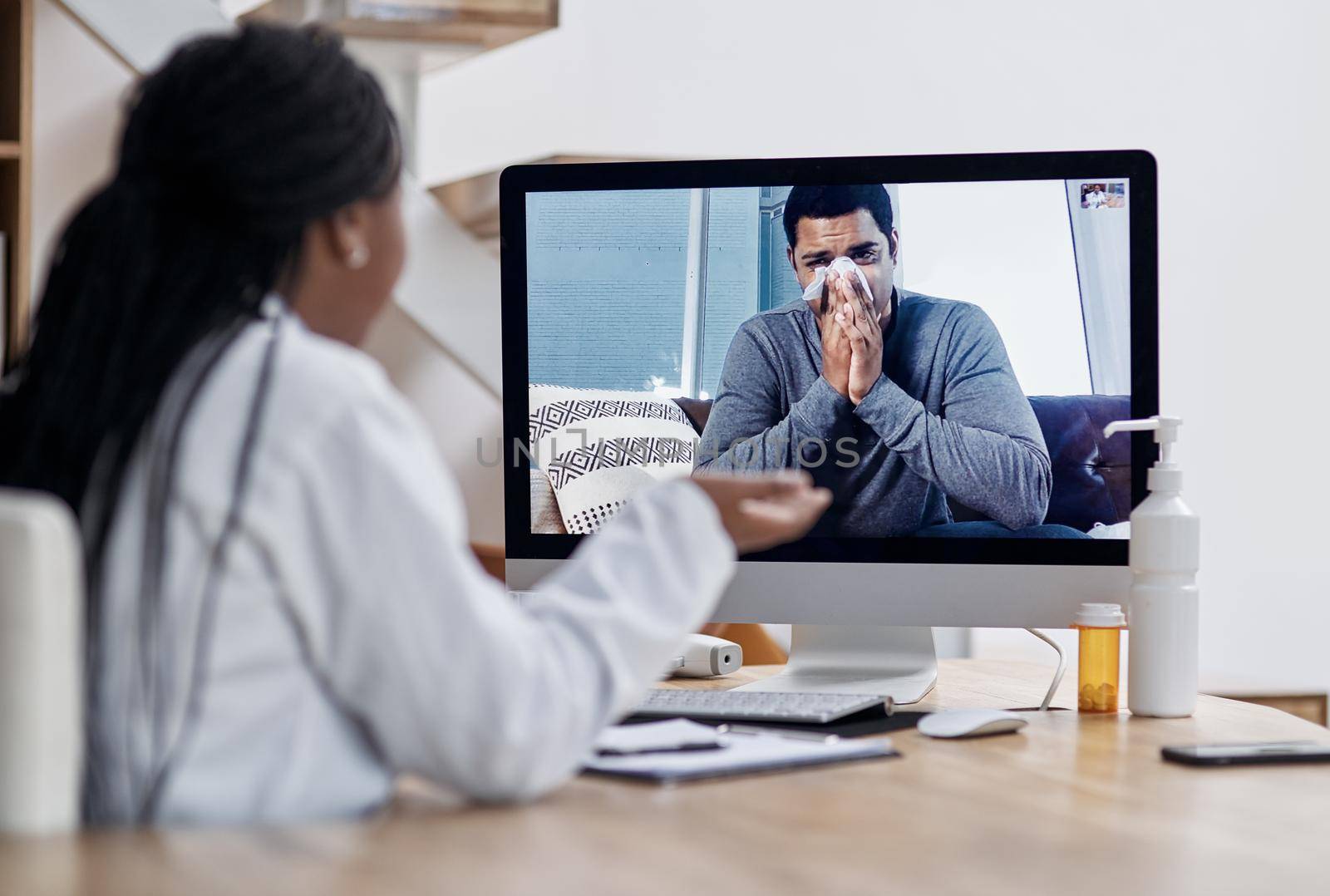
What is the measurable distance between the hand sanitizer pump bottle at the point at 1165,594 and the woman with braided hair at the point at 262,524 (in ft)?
1.84

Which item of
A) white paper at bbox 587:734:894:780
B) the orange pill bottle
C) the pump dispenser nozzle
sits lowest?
white paper at bbox 587:734:894:780

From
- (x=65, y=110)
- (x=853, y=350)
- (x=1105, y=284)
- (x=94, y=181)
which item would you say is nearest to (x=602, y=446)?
(x=853, y=350)

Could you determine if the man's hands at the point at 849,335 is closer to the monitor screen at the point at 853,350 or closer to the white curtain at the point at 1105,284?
the monitor screen at the point at 853,350

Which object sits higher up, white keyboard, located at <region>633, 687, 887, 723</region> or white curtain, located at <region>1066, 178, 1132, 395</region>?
white curtain, located at <region>1066, 178, 1132, 395</region>

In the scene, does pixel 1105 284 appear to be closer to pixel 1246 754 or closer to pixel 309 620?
pixel 1246 754

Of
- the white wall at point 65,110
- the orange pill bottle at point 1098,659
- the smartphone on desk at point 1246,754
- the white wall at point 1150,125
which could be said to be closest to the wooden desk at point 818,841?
the smartphone on desk at point 1246,754

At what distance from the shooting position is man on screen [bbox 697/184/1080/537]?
127 cm

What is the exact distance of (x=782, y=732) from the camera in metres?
1.07

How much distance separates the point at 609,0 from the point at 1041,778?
2.17 m

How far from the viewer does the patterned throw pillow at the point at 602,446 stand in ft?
4.39

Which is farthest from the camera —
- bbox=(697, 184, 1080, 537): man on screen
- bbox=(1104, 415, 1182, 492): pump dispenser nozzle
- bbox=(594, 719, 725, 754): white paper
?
bbox=(697, 184, 1080, 537): man on screen

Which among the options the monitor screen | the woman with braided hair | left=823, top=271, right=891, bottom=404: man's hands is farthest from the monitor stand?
the woman with braided hair

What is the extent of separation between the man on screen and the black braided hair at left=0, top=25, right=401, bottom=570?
0.63m

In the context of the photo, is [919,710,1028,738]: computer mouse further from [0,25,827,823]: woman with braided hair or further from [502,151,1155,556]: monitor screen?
[0,25,827,823]: woman with braided hair
